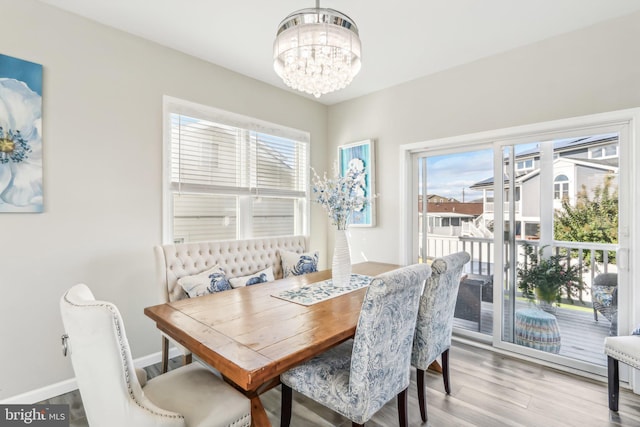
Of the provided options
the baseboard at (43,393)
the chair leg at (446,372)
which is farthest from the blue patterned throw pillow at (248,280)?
the chair leg at (446,372)

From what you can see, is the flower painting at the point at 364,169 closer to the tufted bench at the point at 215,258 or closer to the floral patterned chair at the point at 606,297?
the tufted bench at the point at 215,258

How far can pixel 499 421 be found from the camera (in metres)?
1.95

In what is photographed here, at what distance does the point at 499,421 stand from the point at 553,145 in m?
2.30

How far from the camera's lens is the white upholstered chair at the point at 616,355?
1.95 m

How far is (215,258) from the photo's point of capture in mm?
2922

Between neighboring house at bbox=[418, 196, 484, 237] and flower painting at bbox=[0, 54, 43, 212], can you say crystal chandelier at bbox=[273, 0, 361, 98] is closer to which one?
flower painting at bbox=[0, 54, 43, 212]

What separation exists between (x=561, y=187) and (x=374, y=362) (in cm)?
246

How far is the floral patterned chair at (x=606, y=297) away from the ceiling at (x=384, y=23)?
209cm

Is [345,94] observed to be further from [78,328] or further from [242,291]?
[78,328]

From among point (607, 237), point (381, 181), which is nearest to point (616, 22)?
point (607, 237)

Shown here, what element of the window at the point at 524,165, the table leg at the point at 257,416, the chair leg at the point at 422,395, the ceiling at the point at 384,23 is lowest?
the chair leg at the point at 422,395

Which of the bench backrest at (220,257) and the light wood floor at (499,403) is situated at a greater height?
the bench backrest at (220,257)

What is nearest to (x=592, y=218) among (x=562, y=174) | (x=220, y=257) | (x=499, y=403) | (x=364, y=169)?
(x=562, y=174)

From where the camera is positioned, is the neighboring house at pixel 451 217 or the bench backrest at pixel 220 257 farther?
the neighboring house at pixel 451 217
